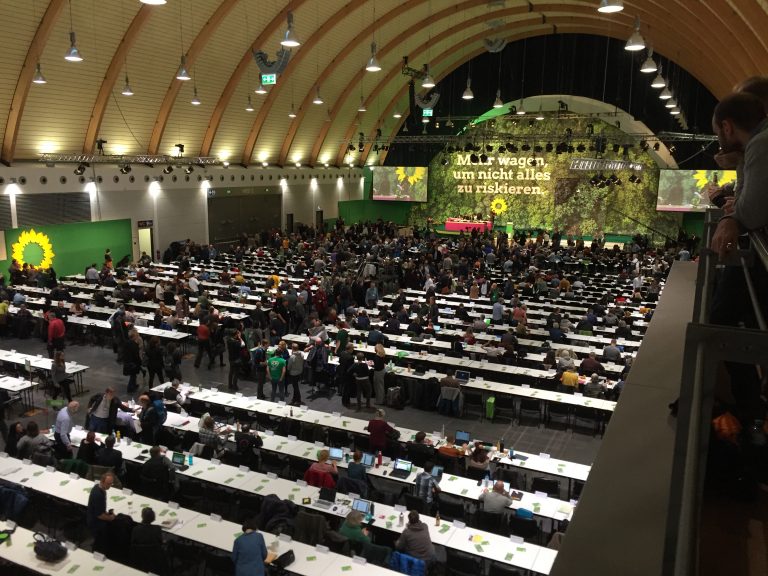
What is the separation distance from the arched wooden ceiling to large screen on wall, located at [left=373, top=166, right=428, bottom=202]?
14.9 feet

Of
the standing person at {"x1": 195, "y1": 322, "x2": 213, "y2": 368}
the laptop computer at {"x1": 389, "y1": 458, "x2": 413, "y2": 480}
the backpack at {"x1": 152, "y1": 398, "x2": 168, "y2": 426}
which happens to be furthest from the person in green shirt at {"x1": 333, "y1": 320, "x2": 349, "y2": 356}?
the laptop computer at {"x1": 389, "y1": 458, "x2": 413, "y2": 480}

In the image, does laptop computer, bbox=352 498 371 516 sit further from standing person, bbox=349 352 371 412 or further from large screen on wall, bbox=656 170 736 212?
large screen on wall, bbox=656 170 736 212

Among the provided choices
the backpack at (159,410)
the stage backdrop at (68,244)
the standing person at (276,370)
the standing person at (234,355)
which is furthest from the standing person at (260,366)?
the stage backdrop at (68,244)

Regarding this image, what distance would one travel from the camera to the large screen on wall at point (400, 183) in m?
41.6

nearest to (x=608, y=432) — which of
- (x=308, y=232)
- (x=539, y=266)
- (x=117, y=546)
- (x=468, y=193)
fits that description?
(x=117, y=546)

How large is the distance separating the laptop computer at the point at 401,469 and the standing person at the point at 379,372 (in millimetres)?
4067

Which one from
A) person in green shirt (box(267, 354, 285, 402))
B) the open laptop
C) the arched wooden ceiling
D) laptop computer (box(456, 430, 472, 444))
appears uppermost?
the arched wooden ceiling

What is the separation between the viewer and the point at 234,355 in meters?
14.0

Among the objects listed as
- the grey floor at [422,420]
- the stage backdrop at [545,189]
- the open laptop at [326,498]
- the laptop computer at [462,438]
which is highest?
the stage backdrop at [545,189]

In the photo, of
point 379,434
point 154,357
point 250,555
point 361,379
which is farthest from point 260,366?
point 250,555

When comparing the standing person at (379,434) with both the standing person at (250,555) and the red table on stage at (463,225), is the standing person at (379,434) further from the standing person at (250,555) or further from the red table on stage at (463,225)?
the red table on stage at (463,225)

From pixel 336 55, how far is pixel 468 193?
13959mm

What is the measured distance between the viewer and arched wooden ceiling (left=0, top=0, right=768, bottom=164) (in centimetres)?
1966

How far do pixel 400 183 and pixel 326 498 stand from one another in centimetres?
3560
